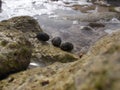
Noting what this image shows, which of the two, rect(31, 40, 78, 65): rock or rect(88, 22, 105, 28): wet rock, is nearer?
rect(31, 40, 78, 65): rock

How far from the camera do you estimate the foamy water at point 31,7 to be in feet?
56.1

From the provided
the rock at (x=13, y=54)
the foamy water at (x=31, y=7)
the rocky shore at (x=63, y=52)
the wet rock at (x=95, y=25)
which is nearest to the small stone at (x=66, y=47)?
the rocky shore at (x=63, y=52)

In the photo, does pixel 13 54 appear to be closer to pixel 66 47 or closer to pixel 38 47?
pixel 38 47

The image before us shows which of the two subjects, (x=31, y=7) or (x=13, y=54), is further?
(x=31, y=7)

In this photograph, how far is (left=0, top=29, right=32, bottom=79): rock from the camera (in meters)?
5.54

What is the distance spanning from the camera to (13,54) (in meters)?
5.75

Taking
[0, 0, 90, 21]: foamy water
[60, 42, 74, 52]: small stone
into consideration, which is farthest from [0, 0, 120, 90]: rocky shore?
[0, 0, 90, 21]: foamy water

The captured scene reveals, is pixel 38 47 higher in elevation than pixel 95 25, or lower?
higher

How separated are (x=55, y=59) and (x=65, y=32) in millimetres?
4832

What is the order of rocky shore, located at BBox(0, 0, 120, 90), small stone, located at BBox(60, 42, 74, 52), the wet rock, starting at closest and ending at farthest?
rocky shore, located at BBox(0, 0, 120, 90) → small stone, located at BBox(60, 42, 74, 52) → the wet rock

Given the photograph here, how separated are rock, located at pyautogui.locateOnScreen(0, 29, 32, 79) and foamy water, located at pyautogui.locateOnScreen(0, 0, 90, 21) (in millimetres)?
9732

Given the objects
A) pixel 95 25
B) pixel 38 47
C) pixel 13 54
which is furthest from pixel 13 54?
pixel 95 25

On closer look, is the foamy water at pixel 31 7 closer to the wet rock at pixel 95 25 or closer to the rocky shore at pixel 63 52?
the rocky shore at pixel 63 52

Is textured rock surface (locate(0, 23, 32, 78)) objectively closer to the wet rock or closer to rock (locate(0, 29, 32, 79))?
rock (locate(0, 29, 32, 79))
